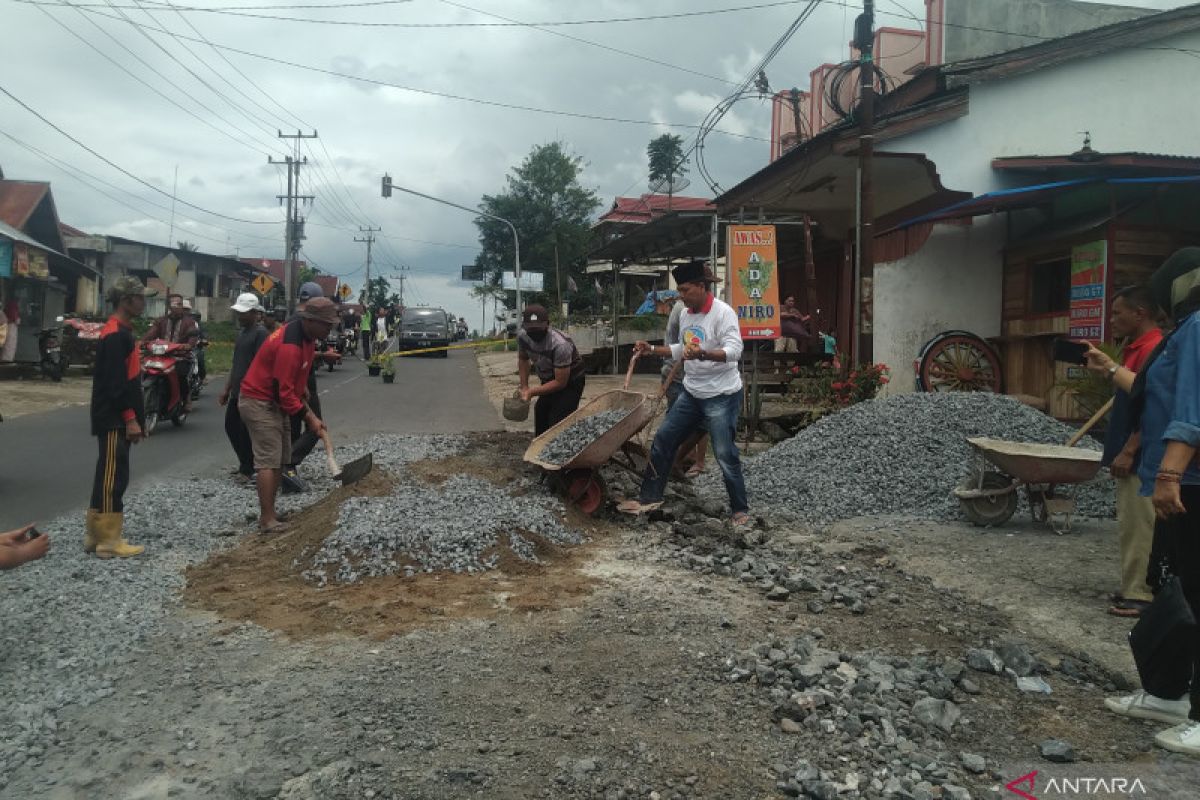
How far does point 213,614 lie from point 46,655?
0.81 m

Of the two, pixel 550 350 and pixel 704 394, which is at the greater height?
pixel 550 350

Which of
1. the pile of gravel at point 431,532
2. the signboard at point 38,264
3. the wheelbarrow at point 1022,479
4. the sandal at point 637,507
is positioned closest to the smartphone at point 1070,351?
the wheelbarrow at point 1022,479

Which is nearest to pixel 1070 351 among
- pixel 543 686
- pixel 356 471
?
pixel 543 686

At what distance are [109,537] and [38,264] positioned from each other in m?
18.4

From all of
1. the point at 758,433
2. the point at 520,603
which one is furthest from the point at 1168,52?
the point at 520,603

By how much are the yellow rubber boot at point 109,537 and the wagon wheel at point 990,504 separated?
5883mm

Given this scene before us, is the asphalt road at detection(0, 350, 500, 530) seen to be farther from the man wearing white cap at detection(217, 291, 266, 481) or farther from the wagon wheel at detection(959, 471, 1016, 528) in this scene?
the wagon wheel at detection(959, 471, 1016, 528)

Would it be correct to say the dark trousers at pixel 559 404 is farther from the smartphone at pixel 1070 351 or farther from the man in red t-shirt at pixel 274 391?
the smartphone at pixel 1070 351

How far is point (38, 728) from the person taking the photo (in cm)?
324

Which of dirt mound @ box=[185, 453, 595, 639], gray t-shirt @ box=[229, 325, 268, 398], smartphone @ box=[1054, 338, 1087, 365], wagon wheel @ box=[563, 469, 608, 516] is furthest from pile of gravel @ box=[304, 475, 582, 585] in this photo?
smartphone @ box=[1054, 338, 1087, 365]

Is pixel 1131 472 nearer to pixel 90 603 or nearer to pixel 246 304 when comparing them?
pixel 90 603

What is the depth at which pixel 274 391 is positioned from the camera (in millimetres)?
6508

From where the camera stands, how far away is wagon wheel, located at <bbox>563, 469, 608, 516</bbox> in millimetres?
6785

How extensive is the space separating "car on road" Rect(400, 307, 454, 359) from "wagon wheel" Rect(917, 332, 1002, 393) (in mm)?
27048
